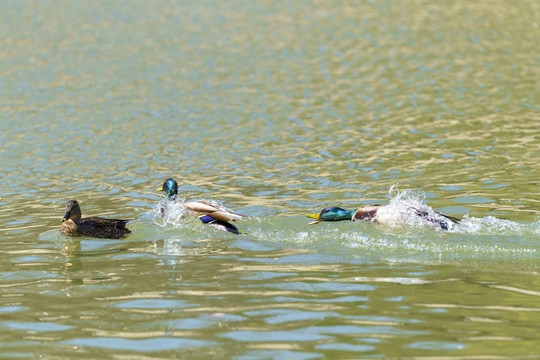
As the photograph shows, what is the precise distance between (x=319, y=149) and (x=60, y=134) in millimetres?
6735

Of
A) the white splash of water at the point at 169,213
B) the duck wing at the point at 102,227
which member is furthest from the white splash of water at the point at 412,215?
the duck wing at the point at 102,227

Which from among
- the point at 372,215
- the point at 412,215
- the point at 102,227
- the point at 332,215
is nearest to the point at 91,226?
the point at 102,227

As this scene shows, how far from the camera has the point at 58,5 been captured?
41938 millimetres

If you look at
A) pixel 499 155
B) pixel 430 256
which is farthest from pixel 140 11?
pixel 430 256

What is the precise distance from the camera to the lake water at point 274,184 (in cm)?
786

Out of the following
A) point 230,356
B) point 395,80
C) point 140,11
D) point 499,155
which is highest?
point 140,11

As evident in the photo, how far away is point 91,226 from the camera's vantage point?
11602 millimetres

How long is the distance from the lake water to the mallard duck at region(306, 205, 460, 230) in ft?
0.52

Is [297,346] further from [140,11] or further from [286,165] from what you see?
[140,11]

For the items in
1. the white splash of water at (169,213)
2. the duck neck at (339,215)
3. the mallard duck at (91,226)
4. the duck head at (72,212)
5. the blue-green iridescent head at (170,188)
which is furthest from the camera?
the blue-green iridescent head at (170,188)

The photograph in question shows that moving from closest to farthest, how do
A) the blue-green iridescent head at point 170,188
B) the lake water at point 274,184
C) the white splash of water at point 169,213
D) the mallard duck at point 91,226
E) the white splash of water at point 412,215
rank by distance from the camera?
the lake water at point 274,184, the white splash of water at point 412,215, the mallard duck at point 91,226, the white splash of water at point 169,213, the blue-green iridescent head at point 170,188

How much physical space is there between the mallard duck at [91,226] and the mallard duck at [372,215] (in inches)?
113

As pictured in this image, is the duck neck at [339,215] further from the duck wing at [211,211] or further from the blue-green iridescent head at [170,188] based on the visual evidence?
the blue-green iridescent head at [170,188]

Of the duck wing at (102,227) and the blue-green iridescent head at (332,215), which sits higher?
the blue-green iridescent head at (332,215)
